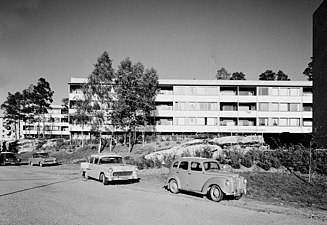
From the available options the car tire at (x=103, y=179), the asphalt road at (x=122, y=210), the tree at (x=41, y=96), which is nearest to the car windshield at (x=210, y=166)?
the asphalt road at (x=122, y=210)

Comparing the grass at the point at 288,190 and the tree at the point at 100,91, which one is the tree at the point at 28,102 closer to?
the tree at the point at 100,91

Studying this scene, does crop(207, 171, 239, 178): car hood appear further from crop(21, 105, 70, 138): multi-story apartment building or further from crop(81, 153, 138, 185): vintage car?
crop(21, 105, 70, 138): multi-story apartment building

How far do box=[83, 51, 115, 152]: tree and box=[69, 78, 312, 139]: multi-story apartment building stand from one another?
1264cm

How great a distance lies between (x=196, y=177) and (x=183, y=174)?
2.60 feet

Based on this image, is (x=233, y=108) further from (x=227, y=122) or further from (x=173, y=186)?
(x=173, y=186)

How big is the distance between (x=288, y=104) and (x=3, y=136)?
116698 mm

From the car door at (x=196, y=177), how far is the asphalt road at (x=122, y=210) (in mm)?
463

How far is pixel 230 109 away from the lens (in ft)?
164

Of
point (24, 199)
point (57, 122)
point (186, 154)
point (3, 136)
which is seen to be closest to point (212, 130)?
point (186, 154)

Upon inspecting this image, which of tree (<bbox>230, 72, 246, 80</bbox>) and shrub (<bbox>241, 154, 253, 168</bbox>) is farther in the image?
tree (<bbox>230, 72, 246, 80</bbox>)

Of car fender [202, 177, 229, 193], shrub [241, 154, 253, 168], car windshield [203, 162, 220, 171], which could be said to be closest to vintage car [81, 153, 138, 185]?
car windshield [203, 162, 220, 171]

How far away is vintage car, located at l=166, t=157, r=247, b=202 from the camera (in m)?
10.8

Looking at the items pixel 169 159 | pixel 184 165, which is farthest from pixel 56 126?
pixel 184 165

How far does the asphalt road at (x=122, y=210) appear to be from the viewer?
7945 mm
